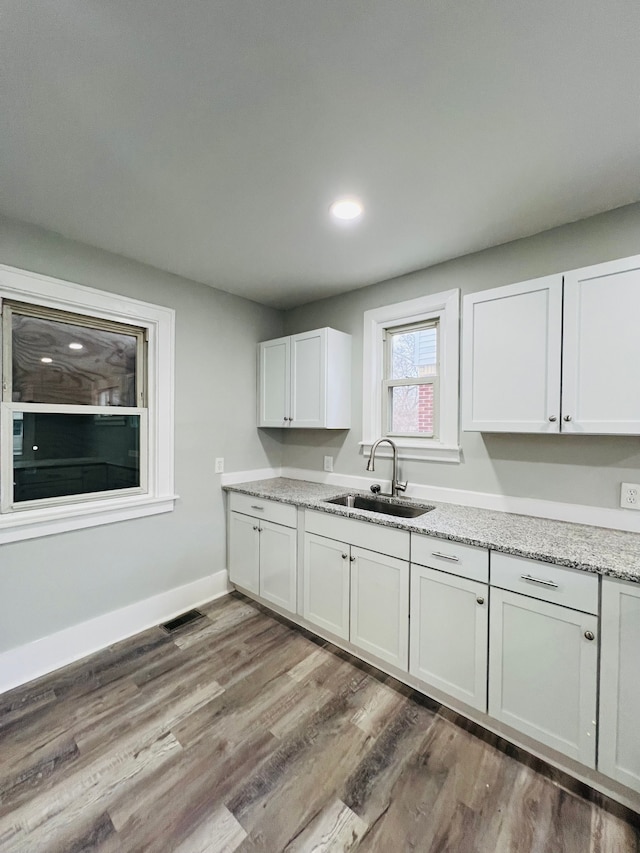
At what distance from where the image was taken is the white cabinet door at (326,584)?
2.18 metres

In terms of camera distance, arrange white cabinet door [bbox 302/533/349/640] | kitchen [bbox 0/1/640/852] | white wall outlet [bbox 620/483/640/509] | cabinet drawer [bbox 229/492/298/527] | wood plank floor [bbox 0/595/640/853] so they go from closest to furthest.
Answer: wood plank floor [bbox 0/595/640/853] → white wall outlet [bbox 620/483/640/509] → kitchen [bbox 0/1/640/852] → white cabinet door [bbox 302/533/349/640] → cabinet drawer [bbox 229/492/298/527]

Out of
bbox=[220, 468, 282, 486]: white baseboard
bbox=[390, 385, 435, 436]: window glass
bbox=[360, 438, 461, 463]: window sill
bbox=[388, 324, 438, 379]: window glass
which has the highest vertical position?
bbox=[388, 324, 438, 379]: window glass

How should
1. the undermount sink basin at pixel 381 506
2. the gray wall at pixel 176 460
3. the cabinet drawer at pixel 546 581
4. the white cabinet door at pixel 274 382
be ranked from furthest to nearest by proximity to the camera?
the white cabinet door at pixel 274 382, the undermount sink basin at pixel 381 506, the gray wall at pixel 176 460, the cabinet drawer at pixel 546 581

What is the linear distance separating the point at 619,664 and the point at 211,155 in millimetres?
2498

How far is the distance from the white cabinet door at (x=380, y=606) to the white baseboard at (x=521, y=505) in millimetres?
666

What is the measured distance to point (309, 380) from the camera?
2840mm

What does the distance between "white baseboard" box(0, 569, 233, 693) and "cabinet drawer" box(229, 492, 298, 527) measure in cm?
62

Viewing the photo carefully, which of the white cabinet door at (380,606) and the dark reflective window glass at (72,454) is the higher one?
the dark reflective window glass at (72,454)

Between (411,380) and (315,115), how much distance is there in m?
1.70

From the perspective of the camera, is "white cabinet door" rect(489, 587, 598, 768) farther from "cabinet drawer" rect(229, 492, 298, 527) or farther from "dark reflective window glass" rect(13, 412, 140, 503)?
"dark reflective window glass" rect(13, 412, 140, 503)

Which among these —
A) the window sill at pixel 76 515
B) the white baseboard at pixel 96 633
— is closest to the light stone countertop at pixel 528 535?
the window sill at pixel 76 515

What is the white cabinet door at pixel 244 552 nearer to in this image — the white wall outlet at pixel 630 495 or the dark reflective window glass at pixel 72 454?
the dark reflective window glass at pixel 72 454

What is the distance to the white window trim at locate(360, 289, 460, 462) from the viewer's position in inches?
92.5

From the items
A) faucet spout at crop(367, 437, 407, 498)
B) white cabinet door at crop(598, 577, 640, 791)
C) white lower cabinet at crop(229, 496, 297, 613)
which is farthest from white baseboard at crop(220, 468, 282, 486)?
white cabinet door at crop(598, 577, 640, 791)
